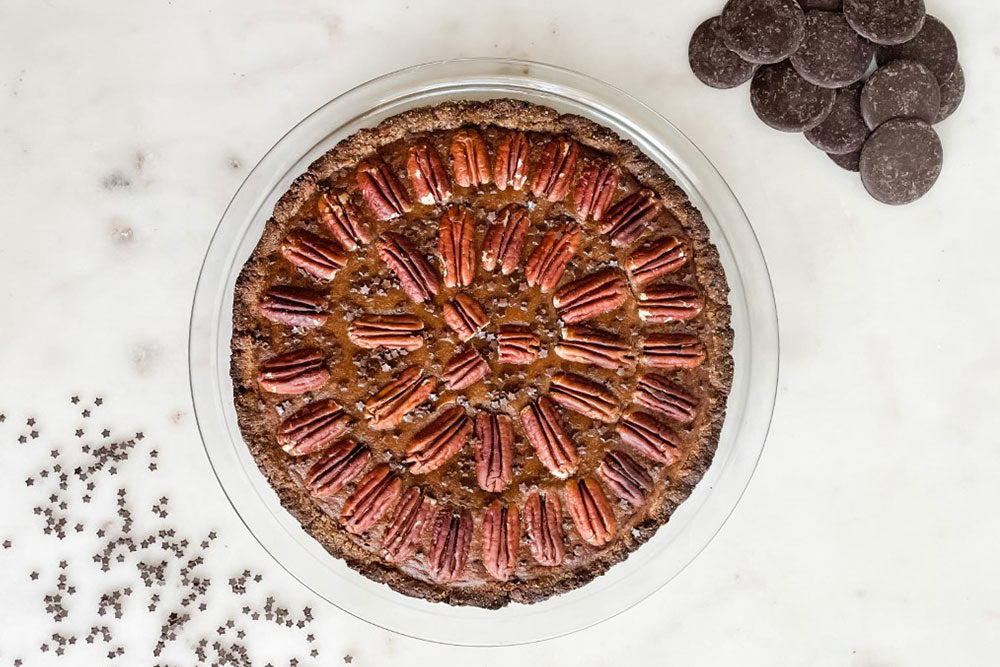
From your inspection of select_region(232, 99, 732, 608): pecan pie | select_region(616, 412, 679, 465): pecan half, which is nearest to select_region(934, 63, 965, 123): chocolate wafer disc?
select_region(232, 99, 732, 608): pecan pie

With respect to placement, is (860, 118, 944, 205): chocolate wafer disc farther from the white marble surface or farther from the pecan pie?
the pecan pie

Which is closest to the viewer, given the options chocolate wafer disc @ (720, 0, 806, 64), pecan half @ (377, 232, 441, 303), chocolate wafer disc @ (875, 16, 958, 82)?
pecan half @ (377, 232, 441, 303)

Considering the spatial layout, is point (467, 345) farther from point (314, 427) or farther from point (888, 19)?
point (888, 19)

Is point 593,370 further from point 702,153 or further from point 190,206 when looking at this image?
point 190,206

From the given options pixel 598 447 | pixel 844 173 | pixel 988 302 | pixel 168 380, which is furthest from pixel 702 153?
pixel 168 380

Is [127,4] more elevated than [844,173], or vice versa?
[844,173]

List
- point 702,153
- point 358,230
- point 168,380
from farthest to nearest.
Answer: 1. point 168,380
2. point 702,153
3. point 358,230
